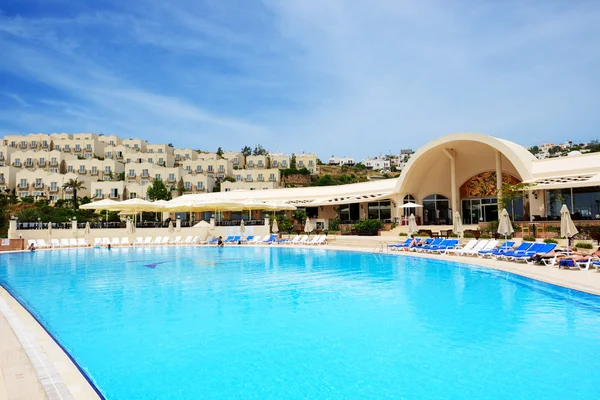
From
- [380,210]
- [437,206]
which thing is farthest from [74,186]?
[437,206]

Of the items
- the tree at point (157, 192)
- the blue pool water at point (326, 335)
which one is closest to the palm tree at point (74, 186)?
the tree at point (157, 192)

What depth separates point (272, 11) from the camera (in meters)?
17.5

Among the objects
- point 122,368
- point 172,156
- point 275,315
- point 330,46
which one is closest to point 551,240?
point 330,46

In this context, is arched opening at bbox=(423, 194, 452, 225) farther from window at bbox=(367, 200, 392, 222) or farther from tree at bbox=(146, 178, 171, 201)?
tree at bbox=(146, 178, 171, 201)

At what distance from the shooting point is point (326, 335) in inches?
281

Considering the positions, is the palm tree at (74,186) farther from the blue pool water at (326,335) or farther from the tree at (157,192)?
the blue pool water at (326,335)

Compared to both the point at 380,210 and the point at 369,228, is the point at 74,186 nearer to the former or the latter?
the point at 380,210

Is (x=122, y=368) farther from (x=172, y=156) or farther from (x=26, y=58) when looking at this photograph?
(x=172, y=156)

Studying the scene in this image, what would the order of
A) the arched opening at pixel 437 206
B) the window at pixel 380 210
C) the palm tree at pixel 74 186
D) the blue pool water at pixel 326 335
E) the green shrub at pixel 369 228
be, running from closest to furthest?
the blue pool water at pixel 326 335, the green shrub at pixel 369 228, the arched opening at pixel 437 206, the window at pixel 380 210, the palm tree at pixel 74 186

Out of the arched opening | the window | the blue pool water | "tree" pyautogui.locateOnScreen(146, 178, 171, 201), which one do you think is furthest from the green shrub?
"tree" pyautogui.locateOnScreen(146, 178, 171, 201)

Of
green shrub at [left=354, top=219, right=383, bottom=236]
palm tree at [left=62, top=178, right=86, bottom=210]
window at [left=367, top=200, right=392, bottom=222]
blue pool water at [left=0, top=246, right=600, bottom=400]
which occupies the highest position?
palm tree at [left=62, top=178, right=86, bottom=210]

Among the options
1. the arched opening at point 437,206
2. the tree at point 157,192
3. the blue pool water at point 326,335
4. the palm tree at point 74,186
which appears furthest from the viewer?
the palm tree at point 74,186

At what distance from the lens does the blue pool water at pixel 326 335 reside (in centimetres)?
514

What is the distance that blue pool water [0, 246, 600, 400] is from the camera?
16.9ft
